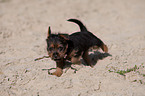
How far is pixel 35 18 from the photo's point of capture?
29.7 ft

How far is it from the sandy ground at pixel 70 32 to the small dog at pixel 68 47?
11.9 inches

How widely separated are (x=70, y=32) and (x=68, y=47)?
3448mm

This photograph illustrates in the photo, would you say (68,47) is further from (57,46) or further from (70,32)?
(70,32)

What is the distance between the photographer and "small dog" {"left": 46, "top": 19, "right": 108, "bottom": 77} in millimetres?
4395

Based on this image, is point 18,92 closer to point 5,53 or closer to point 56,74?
point 56,74

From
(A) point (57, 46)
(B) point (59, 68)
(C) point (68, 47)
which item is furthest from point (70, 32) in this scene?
(A) point (57, 46)

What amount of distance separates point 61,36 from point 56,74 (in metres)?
0.91

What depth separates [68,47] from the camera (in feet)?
15.1

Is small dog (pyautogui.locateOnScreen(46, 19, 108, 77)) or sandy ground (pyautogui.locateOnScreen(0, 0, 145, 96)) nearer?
sandy ground (pyautogui.locateOnScreen(0, 0, 145, 96))

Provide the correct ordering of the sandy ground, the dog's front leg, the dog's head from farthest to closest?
1. the dog's front leg
2. the dog's head
3. the sandy ground

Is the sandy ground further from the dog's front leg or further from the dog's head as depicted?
the dog's head

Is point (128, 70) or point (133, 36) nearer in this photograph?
point (128, 70)

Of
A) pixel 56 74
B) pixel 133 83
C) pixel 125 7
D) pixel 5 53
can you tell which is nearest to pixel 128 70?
pixel 133 83

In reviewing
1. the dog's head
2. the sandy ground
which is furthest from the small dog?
the sandy ground
